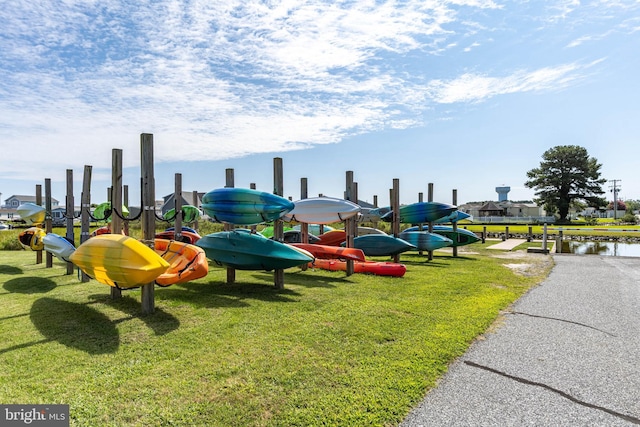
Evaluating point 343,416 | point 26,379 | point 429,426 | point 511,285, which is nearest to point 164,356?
point 26,379

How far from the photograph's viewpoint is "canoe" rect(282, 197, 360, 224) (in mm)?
10242

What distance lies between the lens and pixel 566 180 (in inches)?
1992

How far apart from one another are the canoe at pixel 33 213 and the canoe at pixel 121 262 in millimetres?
7968

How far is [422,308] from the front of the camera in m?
6.41

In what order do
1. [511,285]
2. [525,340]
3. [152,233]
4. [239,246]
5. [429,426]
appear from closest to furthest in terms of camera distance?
[429,426]
[525,340]
[152,233]
[239,246]
[511,285]

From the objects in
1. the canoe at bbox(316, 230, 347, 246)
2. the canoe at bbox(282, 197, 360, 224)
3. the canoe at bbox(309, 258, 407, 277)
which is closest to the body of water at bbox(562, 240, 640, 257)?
the canoe at bbox(316, 230, 347, 246)

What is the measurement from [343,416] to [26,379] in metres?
3.03

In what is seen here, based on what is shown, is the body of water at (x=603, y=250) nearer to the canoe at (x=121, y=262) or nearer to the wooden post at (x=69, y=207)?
the canoe at (x=121, y=262)

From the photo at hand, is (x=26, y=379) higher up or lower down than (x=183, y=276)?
lower down

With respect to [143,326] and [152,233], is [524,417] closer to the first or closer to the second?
[143,326]

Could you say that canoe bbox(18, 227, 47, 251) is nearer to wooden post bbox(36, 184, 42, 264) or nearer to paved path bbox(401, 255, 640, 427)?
wooden post bbox(36, 184, 42, 264)

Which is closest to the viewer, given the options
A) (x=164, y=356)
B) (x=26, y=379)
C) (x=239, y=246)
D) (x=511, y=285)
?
(x=26, y=379)

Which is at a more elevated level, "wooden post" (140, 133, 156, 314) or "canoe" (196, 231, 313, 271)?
"wooden post" (140, 133, 156, 314)

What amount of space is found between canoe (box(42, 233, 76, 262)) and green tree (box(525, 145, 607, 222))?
55.9 meters
